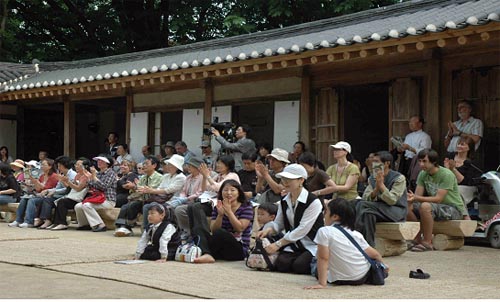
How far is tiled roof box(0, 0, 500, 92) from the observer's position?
899 centimetres

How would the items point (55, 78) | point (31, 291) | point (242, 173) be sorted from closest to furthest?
1. point (31, 291)
2. point (242, 173)
3. point (55, 78)

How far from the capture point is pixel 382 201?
26.0 ft

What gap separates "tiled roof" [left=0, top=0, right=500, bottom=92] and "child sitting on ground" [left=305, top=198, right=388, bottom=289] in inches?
137

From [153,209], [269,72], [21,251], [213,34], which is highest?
[213,34]

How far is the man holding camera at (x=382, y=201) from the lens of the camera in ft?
25.4

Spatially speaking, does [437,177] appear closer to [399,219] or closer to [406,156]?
[399,219]

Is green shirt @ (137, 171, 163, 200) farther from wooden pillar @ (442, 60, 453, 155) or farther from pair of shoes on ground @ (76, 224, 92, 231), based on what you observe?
wooden pillar @ (442, 60, 453, 155)

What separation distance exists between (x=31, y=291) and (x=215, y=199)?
3.40 meters

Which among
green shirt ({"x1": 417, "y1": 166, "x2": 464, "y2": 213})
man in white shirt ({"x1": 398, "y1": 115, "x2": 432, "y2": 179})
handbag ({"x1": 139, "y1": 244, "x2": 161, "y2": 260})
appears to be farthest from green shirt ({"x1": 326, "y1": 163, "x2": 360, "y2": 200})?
handbag ({"x1": 139, "y1": 244, "x2": 161, "y2": 260})

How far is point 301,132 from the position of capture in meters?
12.1

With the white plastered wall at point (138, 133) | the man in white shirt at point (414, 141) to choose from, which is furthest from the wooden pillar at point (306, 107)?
the white plastered wall at point (138, 133)

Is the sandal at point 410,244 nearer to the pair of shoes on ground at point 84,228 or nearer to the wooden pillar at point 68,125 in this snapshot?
the pair of shoes on ground at point 84,228

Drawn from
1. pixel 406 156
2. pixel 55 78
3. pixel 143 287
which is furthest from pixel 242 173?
pixel 55 78

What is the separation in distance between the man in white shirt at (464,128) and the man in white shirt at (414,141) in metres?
0.34
